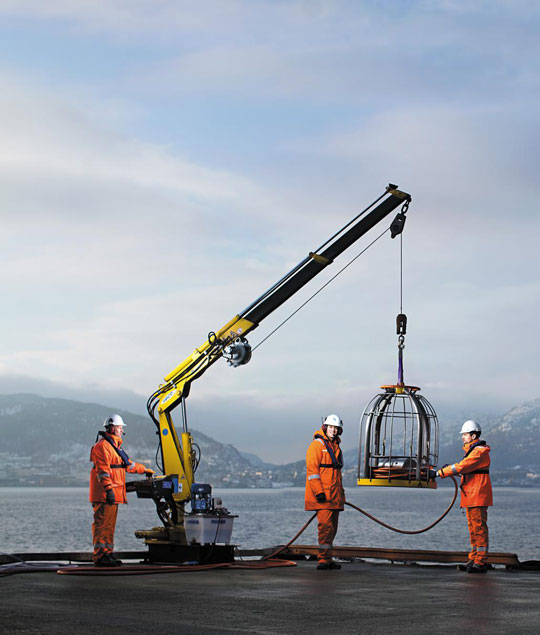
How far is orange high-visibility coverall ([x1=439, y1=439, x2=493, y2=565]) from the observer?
40.5ft

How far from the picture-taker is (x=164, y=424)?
1452 centimetres

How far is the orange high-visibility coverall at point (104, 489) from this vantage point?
12.6m

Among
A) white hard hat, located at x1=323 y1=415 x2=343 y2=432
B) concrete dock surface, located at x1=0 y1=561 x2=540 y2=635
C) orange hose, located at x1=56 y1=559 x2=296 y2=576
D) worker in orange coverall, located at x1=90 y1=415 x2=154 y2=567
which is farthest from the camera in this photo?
white hard hat, located at x1=323 y1=415 x2=343 y2=432

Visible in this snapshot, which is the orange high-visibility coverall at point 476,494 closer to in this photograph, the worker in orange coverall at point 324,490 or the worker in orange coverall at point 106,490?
the worker in orange coverall at point 324,490

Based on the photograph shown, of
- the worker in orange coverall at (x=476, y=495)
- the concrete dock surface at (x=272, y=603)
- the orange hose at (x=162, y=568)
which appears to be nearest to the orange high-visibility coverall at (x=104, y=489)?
the orange hose at (x=162, y=568)

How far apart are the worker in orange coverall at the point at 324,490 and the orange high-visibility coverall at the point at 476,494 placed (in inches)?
58.3

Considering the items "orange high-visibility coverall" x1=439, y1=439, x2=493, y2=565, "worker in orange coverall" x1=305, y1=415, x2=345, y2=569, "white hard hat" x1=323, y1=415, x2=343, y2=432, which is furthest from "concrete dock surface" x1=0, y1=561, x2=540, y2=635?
"white hard hat" x1=323, y1=415, x2=343, y2=432

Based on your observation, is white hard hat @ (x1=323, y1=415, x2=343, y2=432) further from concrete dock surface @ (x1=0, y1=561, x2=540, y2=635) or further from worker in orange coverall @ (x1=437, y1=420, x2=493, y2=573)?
concrete dock surface @ (x1=0, y1=561, x2=540, y2=635)

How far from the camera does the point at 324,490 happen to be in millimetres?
12727

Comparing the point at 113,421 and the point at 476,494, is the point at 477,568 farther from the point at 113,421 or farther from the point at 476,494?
the point at 113,421

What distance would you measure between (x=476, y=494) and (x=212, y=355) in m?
4.58

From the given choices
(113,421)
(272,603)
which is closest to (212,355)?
(113,421)

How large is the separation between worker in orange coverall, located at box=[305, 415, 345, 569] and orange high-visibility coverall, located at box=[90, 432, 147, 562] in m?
2.51

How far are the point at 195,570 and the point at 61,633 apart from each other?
6.06 m
